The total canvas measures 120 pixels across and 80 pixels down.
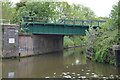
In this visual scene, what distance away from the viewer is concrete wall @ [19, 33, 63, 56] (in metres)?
25.5

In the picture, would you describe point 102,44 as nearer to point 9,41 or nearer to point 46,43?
point 9,41

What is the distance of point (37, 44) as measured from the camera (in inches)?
1120

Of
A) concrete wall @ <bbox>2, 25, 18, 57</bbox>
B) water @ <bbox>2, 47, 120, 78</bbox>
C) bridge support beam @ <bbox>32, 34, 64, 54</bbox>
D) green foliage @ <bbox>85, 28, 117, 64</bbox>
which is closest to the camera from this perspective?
water @ <bbox>2, 47, 120, 78</bbox>

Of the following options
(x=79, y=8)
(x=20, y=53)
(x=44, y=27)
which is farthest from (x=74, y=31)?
(x=79, y=8)

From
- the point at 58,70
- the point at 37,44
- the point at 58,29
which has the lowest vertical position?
the point at 58,70

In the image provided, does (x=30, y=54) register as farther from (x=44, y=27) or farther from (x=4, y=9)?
(x=4, y=9)

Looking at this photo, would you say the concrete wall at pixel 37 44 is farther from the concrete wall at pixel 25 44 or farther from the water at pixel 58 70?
the water at pixel 58 70

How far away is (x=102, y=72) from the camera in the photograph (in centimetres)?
1577

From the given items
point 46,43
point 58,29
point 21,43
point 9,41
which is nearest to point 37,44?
point 46,43

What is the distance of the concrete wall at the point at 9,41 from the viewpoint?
76.5 ft

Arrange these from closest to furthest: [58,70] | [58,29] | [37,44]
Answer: [58,70]
[58,29]
[37,44]

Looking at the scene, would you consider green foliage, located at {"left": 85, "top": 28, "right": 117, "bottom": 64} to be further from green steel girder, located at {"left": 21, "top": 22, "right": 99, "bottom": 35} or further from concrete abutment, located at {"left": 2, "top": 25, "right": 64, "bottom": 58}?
concrete abutment, located at {"left": 2, "top": 25, "right": 64, "bottom": 58}

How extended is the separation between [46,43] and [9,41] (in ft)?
28.1

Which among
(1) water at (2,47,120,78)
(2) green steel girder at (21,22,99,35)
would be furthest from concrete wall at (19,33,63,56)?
(1) water at (2,47,120,78)
